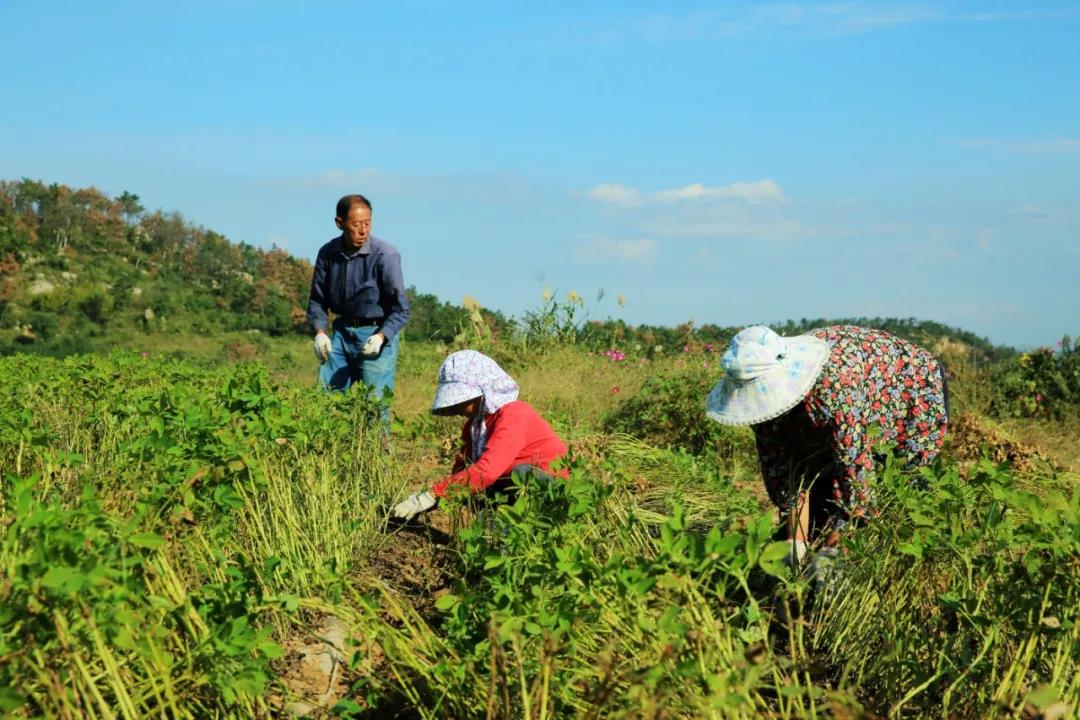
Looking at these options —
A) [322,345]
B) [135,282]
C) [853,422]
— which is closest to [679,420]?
[322,345]

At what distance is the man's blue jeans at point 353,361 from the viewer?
20.8 ft

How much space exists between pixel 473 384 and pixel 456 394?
0.08 m

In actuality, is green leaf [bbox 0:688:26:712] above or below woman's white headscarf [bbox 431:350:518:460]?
below

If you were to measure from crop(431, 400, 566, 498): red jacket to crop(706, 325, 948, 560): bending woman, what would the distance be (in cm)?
83

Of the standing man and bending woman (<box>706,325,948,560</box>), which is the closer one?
bending woman (<box>706,325,948,560</box>)

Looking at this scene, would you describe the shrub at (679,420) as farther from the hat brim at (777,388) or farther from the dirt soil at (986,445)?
the hat brim at (777,388)

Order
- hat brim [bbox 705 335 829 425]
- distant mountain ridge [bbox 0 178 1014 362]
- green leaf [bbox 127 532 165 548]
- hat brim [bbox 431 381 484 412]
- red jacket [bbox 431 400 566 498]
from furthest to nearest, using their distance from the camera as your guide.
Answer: distant mountain ridge [bbox 0 178 1014 362], hat brim [bbox 431 381 484 412], red jacket [bbox 431 400 566 498], hat brim [bbox 705 335 829 425], green leaf [bbox 127 532 165 548]

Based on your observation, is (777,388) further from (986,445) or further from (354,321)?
(354,321)

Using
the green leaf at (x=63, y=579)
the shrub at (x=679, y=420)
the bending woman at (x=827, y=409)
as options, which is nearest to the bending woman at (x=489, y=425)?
the bending woman at (x=827, y=409)

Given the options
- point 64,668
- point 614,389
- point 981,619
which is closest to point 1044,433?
point 614,389

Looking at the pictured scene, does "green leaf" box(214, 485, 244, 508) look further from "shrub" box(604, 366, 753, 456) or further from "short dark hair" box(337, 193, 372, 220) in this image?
"shrub" box(604, 366, 753, 456)

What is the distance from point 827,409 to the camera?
378cm

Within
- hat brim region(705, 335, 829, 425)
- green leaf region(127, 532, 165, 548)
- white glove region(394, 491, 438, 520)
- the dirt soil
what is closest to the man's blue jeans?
white glove region(394, 491, 438, 520)

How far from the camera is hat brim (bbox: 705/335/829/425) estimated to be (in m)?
3.65
